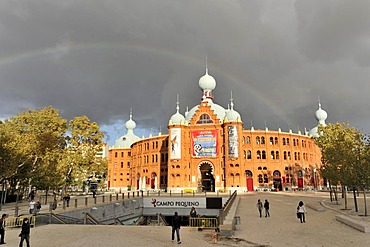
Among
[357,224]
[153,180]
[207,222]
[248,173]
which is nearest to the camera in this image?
[357,224]

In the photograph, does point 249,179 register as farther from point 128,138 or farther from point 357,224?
point 357,224

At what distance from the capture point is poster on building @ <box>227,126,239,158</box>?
213ft

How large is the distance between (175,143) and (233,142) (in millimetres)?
13506

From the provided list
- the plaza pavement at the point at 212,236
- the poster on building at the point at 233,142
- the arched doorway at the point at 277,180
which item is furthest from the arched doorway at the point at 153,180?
the plaza pavement at the point at 212,236

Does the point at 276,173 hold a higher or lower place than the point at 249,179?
higher

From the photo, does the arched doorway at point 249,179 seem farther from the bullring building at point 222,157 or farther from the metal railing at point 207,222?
the metal railing at point 207,222

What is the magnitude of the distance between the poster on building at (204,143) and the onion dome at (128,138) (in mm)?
32105

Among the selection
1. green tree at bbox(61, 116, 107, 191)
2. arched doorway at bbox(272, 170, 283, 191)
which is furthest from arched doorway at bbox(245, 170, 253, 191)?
green tree at bbox(61, 116, 107, 191)

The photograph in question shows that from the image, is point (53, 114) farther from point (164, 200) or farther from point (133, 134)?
point (133, 134)

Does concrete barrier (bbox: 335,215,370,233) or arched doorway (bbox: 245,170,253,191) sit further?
arched doorway (bbox: 245,170,253,191)

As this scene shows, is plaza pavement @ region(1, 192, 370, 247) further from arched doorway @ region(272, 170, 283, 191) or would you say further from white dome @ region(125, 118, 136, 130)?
white dome @ region(125, 118, 136, 130)

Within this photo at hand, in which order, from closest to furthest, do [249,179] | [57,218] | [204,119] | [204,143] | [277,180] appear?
[57,218]
[204,143]
[249,179]
[277,180]
[204,119]

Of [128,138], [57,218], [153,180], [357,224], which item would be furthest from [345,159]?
[128,138]

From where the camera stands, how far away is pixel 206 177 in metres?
72.3
